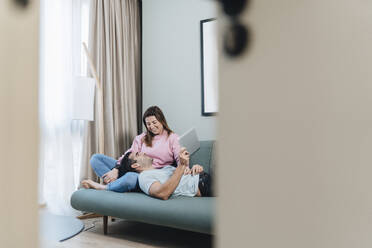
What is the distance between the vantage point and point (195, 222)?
4.87 feet

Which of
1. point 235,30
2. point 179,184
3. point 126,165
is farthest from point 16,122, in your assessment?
point 126,165

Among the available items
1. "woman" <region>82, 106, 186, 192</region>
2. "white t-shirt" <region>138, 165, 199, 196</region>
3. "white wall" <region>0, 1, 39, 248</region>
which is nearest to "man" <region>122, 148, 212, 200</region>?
"white t-shirt" <region>138, 165, 199, 196</region>

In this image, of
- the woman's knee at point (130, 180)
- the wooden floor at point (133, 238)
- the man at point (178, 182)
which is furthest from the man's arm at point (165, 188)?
the wooden floor at point (133, 238)

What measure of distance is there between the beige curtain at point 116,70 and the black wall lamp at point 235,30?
2.49 m

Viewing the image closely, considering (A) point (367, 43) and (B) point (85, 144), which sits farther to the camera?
(B) point (85, 144)

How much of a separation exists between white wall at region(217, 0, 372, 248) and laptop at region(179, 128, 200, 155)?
2.17 meters

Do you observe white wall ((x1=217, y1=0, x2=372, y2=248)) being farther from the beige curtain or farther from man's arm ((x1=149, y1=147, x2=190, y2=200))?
the beige curtain

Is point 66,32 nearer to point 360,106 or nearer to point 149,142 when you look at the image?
point 149,142

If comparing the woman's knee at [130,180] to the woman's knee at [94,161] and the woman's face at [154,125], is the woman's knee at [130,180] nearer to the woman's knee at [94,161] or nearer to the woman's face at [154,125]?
the woman's knee at [94,161]

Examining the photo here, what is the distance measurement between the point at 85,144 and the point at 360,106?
8.20ft

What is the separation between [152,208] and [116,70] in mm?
1597

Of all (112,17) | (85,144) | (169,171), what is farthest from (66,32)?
(169,171)

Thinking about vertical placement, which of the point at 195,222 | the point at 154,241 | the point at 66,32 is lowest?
the point at 154,241

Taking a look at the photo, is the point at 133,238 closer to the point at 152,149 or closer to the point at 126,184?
the point at 126,184
